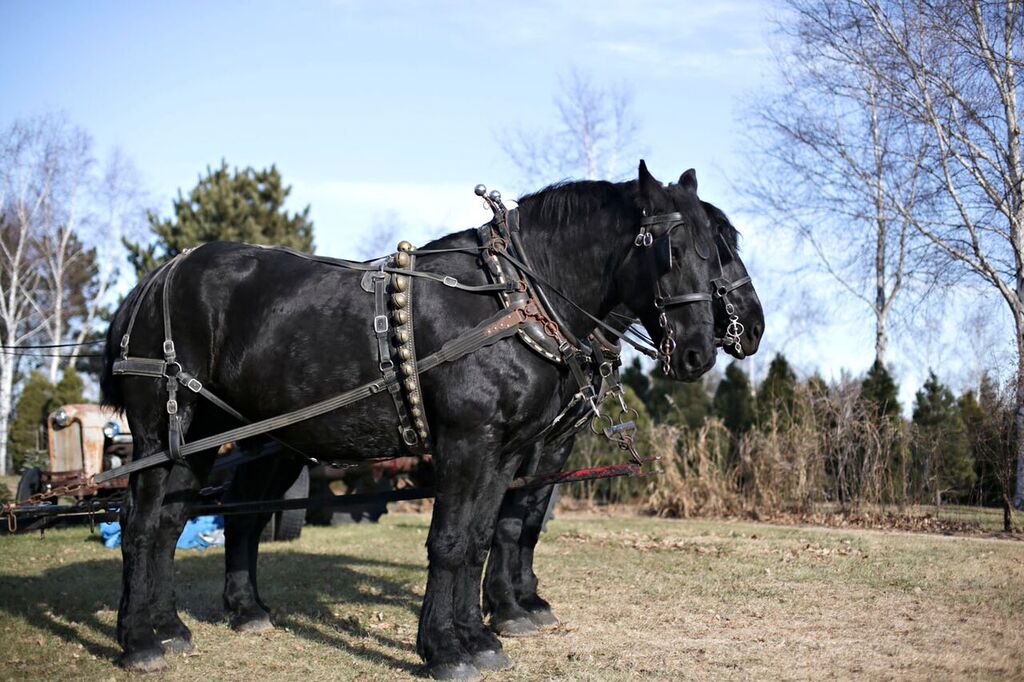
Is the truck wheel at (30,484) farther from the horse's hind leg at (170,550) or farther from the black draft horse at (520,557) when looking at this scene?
the black draft horse at (520,557)

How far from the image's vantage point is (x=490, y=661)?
16.1 feet

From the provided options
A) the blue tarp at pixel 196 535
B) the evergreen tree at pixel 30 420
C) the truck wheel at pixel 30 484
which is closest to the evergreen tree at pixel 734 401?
the blue tarp at pixel 196 535

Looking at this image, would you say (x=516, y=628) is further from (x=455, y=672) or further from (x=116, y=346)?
(x=116, y=346)

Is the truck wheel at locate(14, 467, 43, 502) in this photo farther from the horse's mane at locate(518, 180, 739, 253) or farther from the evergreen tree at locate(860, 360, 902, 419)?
the evergreen tree at locate(860, 360, 902, 419)

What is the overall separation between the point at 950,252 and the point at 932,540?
764 centimetres

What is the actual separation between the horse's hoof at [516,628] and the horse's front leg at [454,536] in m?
0.85

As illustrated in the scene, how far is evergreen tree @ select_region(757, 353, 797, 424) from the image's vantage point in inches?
536

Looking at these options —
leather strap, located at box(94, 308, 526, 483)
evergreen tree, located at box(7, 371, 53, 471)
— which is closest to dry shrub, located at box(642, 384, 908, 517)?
leather strap, located at box(94, 308, 526, 483)

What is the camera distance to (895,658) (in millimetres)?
5039

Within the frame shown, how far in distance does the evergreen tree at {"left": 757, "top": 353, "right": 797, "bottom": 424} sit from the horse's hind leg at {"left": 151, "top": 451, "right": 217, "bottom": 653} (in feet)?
30.6

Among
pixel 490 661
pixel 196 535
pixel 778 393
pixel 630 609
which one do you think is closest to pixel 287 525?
pixel 196 535

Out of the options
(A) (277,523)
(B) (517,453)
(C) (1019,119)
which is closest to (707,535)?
(A) (277,523)

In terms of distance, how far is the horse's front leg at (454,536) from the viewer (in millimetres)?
4691

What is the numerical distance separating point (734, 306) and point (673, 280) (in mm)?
382
